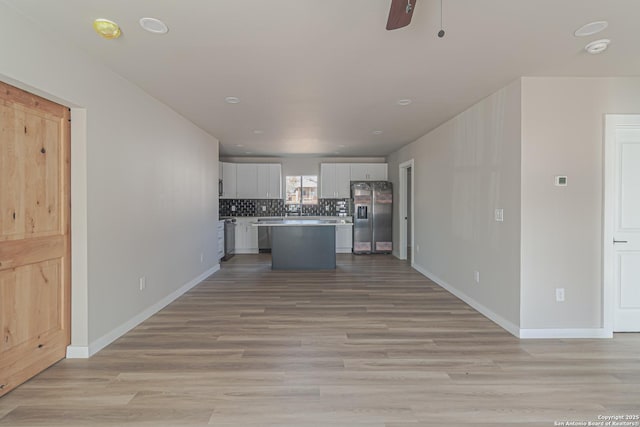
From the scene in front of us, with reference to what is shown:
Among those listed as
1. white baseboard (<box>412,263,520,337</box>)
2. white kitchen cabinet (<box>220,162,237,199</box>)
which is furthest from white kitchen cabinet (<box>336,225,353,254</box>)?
white baseboard (<box>412,263,520,337</box>)

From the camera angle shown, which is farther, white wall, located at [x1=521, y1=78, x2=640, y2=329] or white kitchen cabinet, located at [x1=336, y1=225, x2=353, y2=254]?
white kitchen cabinet, located at [x1=336, y1=225, x2=353, y2=254]

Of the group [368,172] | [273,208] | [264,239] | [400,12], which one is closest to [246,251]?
[264,239]

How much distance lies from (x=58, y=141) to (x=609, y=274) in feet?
16.0

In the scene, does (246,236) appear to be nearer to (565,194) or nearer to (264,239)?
(264,239)

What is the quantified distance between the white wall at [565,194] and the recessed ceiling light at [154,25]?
3.03 m

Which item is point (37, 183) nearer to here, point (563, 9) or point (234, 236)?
point (563, 9)

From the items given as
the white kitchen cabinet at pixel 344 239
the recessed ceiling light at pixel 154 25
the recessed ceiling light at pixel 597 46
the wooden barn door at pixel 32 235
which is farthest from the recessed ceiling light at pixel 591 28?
the white kitchen cabinet at pixel 344 239

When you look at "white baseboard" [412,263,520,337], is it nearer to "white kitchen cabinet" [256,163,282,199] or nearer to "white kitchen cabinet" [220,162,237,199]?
"white kitchen cabinet" [256,163,282,199]

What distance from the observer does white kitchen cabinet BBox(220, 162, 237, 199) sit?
7965 mm

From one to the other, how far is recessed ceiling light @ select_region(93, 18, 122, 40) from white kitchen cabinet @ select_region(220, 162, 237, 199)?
226 inches

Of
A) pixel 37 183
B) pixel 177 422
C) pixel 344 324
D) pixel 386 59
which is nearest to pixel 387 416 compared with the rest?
pixel 177 422

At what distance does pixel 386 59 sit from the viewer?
2.63 m

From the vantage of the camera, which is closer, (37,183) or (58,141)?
(37,183)

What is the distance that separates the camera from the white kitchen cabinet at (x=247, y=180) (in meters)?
8.02
